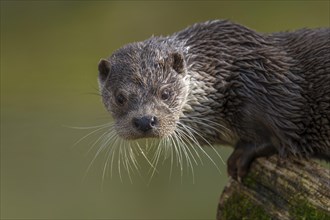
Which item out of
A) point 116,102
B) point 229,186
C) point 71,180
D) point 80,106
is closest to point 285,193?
point 229,186

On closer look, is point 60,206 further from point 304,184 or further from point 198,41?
point 304,184

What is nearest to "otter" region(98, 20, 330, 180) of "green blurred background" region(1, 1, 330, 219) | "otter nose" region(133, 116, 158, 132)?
"otter nose" region(133, 116, 158, 132)

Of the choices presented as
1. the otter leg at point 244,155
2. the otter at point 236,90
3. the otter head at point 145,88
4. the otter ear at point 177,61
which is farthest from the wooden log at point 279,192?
Answer: the otter ear at point 177,61

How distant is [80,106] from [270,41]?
4028 mm

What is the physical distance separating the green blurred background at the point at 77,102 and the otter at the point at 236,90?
1.94 meters

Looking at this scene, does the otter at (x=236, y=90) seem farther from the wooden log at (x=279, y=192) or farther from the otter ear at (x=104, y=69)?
the wooden log at (x=279, y=192)

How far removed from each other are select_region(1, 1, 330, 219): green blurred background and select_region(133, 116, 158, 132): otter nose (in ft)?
7.25

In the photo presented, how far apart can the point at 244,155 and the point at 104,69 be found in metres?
0.73

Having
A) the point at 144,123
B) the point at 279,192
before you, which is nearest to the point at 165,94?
the point at 144,123

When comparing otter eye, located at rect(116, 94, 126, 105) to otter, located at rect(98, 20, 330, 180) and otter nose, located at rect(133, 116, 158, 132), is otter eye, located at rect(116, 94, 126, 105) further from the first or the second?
otter nose, located at rect(133, 116, 158, 132)

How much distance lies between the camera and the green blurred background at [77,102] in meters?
7.71

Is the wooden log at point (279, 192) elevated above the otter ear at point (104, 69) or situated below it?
below

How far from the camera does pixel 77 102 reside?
936cm

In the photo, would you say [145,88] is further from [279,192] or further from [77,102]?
[77,102]
